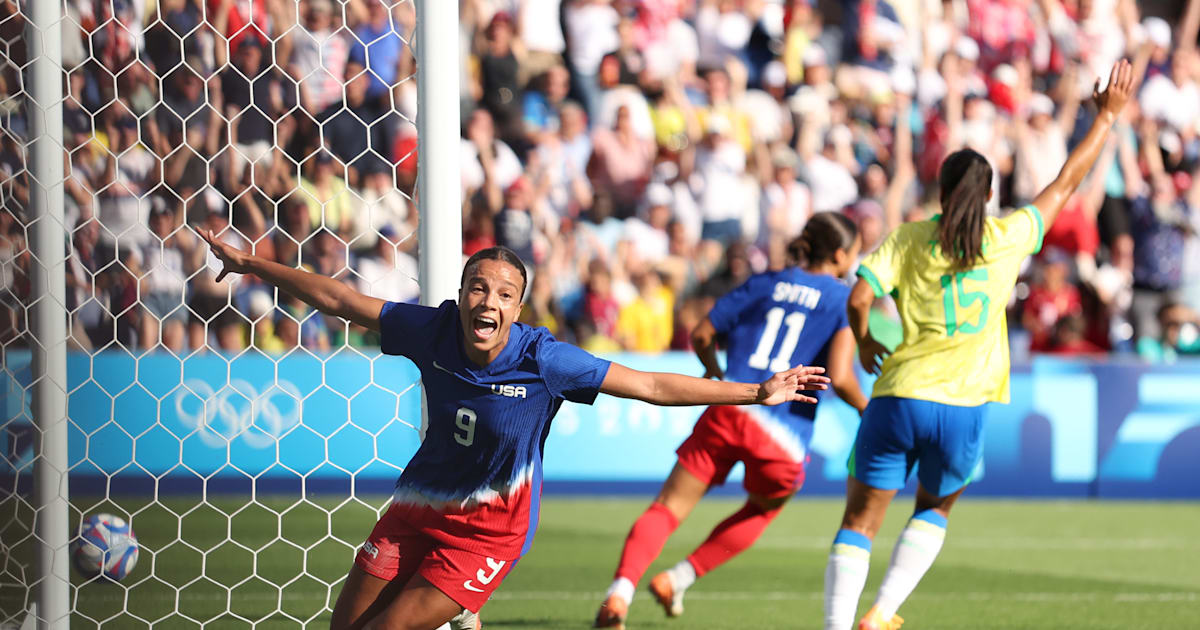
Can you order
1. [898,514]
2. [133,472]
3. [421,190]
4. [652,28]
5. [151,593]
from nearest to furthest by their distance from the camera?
[421,190], [151,593], [133,472], [898,514], [652,28]

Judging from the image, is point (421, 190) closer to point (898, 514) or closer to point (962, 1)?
point (898, 514)

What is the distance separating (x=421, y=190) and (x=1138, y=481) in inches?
322

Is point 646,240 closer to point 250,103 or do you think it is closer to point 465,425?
point 250,103

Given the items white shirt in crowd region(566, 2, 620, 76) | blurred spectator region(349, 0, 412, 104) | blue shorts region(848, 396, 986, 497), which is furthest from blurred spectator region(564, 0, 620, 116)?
blue shorts region(848, 396, 986, 497)

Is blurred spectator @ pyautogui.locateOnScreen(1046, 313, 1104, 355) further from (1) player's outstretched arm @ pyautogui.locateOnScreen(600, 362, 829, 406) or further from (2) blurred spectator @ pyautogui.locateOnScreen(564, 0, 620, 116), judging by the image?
(1) player's outstretched arm @ pyautogui.locateOnScreen(600, 362, 829, 406)

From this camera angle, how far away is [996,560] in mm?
8445

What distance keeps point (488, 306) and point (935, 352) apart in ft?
6.33

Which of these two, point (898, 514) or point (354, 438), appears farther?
point (898, 514)

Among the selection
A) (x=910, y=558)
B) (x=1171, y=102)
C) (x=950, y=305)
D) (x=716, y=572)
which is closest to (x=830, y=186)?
(x=1171, y=102)

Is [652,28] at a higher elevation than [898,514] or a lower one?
higher

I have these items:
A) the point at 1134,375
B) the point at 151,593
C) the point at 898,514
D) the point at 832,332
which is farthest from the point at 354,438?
the point at 1134,375

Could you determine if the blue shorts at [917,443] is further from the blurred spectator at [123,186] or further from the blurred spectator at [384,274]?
the blurred spectator at [384,274]

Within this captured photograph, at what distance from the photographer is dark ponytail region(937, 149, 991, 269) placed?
16.8ft

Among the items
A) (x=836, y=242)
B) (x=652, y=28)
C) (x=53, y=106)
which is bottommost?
(x=836, y=242)
